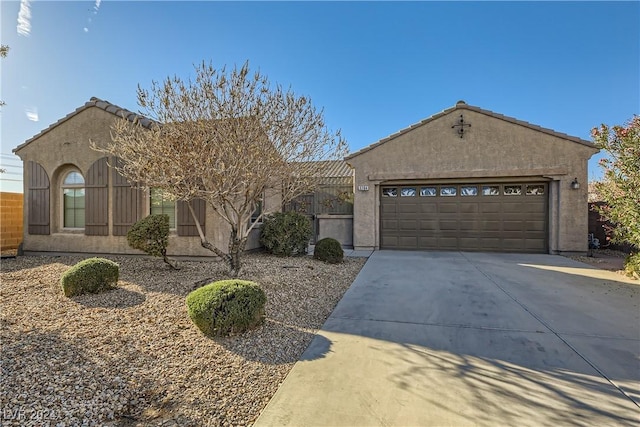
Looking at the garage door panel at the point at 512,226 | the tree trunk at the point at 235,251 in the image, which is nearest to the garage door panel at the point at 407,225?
the garage door panel at the point at 512,226

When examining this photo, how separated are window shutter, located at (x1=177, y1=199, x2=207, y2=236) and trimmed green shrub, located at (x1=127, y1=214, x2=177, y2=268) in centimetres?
125

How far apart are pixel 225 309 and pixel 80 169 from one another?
357 inches

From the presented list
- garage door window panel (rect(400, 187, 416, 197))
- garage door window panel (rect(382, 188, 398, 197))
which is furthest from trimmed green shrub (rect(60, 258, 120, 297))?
garage door window panel (rect(400, 187, 416, 197))

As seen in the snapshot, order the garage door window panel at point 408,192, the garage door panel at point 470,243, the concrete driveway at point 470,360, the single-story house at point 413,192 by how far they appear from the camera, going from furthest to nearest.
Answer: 1. the garage door window panel at point 408,192
2. the garage door panel at point 470,243
3. the single-story house at point 413,192
4. the concrete driveway at point 470,360

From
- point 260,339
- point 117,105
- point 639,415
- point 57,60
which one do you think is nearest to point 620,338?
point 639,415

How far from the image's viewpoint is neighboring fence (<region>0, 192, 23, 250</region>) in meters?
10.5

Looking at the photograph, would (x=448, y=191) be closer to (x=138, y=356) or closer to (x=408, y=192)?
(x=408, y=192)

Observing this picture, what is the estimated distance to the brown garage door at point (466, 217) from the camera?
33.2 feet

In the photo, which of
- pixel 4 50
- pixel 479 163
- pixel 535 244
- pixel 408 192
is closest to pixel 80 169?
pixel 4 50

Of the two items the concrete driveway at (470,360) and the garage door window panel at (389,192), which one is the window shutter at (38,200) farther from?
the garage door window panel at (389,192)

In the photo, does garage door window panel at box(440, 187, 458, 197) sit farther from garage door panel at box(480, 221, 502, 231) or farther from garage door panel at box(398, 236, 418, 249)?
garage door panel at box(398, 236, 418, 249)

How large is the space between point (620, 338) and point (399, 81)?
914 centimetres

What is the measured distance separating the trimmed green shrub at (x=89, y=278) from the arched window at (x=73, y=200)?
564 centimetres

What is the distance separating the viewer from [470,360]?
10.2 feet
